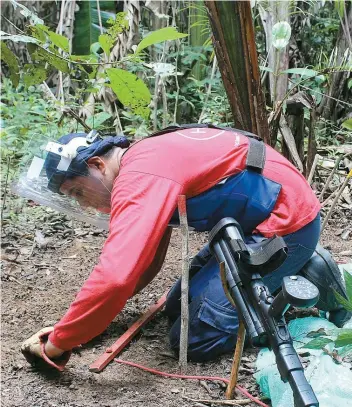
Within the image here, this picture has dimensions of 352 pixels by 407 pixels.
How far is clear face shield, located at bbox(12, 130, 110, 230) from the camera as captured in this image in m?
2.18

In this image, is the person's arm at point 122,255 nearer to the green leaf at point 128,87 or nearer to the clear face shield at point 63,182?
the clear face shield at point 63,182

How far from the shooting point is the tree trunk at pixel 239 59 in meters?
2.64

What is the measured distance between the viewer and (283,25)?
325cm

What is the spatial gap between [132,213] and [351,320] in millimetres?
1129

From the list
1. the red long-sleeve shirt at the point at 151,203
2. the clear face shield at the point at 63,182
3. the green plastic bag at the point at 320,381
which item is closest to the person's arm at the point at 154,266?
the clear face shield at the point at 63,182

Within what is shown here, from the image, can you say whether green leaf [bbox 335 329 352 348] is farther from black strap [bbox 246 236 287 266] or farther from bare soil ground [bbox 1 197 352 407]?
bare soil ground [bbox 1 197 352 407]

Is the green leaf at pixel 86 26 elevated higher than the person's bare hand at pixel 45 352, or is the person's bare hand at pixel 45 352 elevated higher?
the green leaf at pixel 86 26

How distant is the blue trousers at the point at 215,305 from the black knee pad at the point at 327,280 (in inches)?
2.5

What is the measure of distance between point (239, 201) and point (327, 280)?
56 centimetres

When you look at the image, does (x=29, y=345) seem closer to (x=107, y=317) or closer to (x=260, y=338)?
(x=107, y=317)

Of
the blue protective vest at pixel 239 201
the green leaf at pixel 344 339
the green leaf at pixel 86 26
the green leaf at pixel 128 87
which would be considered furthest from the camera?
the green leaf at pixel 86 26

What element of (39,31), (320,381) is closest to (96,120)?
(39,31)

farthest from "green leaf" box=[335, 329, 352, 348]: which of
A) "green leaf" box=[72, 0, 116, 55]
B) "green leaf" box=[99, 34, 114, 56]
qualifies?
"green leaf" box=[72, 0, 116, 55]

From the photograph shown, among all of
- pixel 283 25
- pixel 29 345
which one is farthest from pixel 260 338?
pixel 283 25
